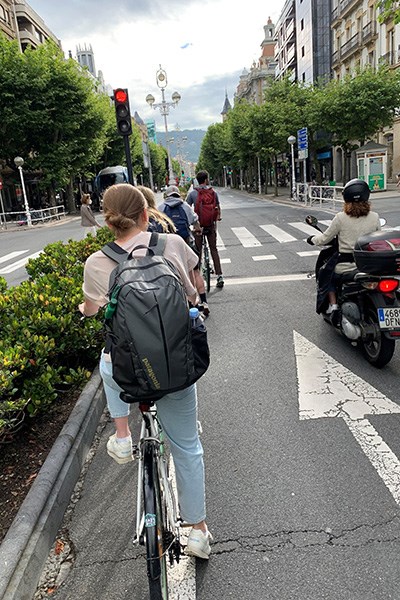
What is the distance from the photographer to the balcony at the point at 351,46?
42875mm

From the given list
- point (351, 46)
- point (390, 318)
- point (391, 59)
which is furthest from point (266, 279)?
point (351, 46)

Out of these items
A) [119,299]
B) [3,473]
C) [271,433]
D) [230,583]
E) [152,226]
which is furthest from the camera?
[152,226]

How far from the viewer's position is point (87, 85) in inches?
1375

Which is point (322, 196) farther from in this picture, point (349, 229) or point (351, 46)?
point (351, 46)

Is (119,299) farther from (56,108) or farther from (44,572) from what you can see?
(56,108)

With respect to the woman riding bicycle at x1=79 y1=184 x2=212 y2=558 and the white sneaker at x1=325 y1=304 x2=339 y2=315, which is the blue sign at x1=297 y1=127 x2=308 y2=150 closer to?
the white sneaker at x1=325 y1=304 x2=339 y2=315

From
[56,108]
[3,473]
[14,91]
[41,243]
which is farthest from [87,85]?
[3,473]

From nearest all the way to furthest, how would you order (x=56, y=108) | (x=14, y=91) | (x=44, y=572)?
(x=44, y=572) → (x=14, y=91) → (x=56, y=108)

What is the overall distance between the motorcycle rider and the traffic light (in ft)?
14.3

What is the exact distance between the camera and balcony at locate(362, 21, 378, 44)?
39.5m

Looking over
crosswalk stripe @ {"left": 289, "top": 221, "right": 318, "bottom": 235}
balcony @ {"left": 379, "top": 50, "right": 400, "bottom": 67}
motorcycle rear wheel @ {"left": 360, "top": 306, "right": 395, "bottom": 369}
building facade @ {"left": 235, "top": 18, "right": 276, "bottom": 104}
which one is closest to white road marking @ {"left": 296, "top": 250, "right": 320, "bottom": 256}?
crosswalk stripe @ {"left": 289, "top": 221, "right": 318, "bottom": 235}

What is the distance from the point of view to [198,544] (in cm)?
245

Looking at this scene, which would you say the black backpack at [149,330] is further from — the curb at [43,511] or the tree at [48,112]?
the tree at [48,112]

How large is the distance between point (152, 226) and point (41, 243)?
51.5 ft
